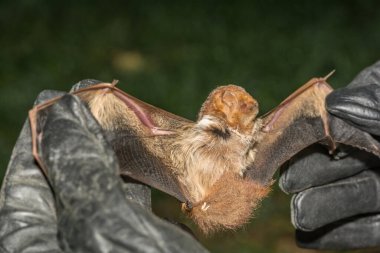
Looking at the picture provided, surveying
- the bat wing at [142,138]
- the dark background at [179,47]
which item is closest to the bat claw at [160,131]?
the bat wing at [142,138]

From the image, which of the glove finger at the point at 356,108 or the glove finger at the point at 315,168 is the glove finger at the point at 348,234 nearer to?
the glove finger at the point at 315,168

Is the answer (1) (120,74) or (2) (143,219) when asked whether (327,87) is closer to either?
(2) (143,219)

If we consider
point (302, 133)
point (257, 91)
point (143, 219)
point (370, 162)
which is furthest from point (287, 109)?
point (257, 91)

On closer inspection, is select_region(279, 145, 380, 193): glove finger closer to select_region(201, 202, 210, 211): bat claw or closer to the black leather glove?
select_region(201, 202, 210, 211): bat claw

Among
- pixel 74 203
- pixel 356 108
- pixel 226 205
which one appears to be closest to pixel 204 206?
pixel 226 205

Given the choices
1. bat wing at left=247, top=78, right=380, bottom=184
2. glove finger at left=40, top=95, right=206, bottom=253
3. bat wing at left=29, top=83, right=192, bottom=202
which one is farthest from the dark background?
glove finger at left=40, top=95, right=206, bottom=253

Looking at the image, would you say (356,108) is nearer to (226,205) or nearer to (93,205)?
(226,205)
